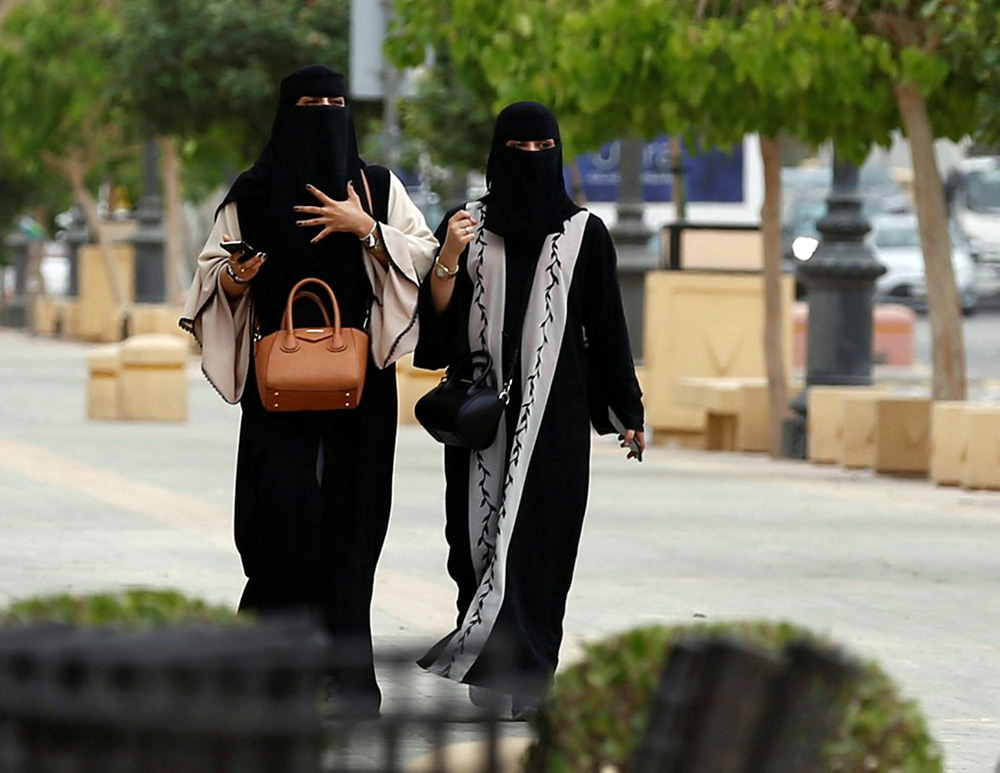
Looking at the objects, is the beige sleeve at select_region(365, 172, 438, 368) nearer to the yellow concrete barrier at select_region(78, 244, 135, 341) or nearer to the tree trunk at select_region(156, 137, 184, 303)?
the tree trunk at select_region(156, 137, 184, 303)

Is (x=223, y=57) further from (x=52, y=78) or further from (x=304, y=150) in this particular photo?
(x=304, y=150)

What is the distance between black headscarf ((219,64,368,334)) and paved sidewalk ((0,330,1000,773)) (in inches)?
40.6

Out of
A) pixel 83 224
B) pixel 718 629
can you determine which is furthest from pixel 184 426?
pixel 83 224

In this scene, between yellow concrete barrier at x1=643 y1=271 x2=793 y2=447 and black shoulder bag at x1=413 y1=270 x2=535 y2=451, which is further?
yellow concrete barrier at x1=643 y1=271 x2=793 y2=447

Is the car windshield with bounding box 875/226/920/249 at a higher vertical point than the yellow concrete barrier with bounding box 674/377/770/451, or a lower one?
higher

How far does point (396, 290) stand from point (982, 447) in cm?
828

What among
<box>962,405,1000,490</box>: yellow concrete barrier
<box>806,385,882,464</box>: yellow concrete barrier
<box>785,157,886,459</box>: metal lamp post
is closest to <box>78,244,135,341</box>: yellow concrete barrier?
<box>785,157,886,459</box>: metal lamp post

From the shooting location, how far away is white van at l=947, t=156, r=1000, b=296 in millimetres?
45719

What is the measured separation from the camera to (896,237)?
139 ft

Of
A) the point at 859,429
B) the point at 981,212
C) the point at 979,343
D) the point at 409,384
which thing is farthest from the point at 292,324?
the point at 981,212

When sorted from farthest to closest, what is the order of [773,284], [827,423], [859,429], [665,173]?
[665,173], [773,284], [827,423], [859,429]

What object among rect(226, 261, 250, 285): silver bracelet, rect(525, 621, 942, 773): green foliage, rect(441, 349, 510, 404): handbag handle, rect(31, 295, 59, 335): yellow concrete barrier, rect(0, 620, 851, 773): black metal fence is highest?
rect(226, 261, 250, 285): silver bracelet

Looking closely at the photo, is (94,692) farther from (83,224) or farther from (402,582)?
(83,224)

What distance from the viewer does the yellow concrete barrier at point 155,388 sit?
1994cm
